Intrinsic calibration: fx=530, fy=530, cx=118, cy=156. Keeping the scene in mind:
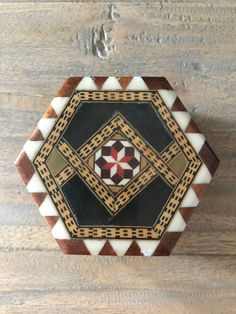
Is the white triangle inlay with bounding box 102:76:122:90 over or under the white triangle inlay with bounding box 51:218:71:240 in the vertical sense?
over

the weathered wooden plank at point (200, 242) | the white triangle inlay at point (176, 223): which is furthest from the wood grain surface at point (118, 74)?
the white triangle inlay at point (176, 223)

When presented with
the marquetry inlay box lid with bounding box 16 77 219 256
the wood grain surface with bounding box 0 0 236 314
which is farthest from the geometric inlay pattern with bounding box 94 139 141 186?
the wood grain surface with bounding box 0 0 236 314

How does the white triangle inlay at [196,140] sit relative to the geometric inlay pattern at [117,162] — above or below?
above

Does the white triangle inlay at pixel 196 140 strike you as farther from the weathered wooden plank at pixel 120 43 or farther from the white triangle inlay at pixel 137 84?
the weathered wooden plank at pixel 120 43

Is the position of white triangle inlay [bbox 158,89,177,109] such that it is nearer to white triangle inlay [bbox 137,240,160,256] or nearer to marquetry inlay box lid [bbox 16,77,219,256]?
marquetry inlay box lid [bbox 16,77,219,256]

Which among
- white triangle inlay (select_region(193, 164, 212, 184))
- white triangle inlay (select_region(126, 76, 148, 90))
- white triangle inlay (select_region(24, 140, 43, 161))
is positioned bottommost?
white triangle inlay (select_region(24, 140, 43, 161))

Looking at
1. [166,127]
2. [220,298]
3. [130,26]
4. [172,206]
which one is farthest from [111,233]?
[130,26]

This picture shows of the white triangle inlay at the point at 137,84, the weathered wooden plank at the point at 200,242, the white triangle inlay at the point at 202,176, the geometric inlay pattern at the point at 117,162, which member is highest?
the white triangle inlay at the point at 137,84

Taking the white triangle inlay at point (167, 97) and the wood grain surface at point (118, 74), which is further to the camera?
the wood grain surface at point (118, 74)
